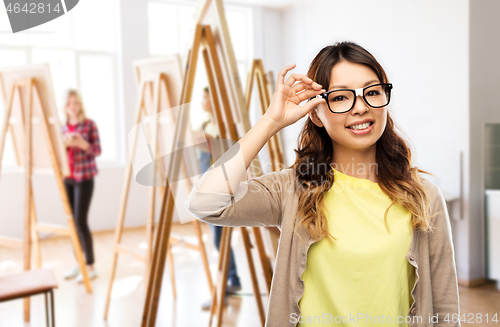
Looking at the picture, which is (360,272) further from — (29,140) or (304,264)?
(29,140)

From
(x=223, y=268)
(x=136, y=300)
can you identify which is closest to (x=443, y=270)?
(x=223, y=268)

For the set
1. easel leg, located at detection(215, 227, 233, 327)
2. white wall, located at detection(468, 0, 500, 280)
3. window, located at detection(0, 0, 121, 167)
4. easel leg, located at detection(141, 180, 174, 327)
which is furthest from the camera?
window, located at detection(0, 0, 121, 167)

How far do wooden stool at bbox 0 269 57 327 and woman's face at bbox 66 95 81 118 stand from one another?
1.85m

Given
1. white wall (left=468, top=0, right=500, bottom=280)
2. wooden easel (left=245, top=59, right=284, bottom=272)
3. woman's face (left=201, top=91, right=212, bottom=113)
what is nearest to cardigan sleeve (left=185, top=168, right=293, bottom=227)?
wooden easel (left=245, top=59, right=284, bottom=272)

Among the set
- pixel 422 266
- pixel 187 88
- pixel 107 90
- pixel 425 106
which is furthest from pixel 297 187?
pixel 107 90

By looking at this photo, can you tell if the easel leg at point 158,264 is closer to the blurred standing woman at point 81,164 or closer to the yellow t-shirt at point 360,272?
the yellow t-shirt at point 360,272

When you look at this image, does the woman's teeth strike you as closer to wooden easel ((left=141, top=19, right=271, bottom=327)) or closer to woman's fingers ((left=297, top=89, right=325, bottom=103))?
woman's fingers ((left=297, top=89, right=325, bottom=103))

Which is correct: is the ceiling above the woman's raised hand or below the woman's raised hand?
above

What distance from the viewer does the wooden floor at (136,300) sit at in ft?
8.90

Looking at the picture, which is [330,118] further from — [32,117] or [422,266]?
[32,117]

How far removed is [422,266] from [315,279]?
0.26m

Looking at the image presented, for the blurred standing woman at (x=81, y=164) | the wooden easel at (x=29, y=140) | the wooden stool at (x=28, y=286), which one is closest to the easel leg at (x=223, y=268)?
the wooden stool at (x=28, y=286)

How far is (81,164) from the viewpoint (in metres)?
3.62

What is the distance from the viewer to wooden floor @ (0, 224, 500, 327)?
2.71 metres
